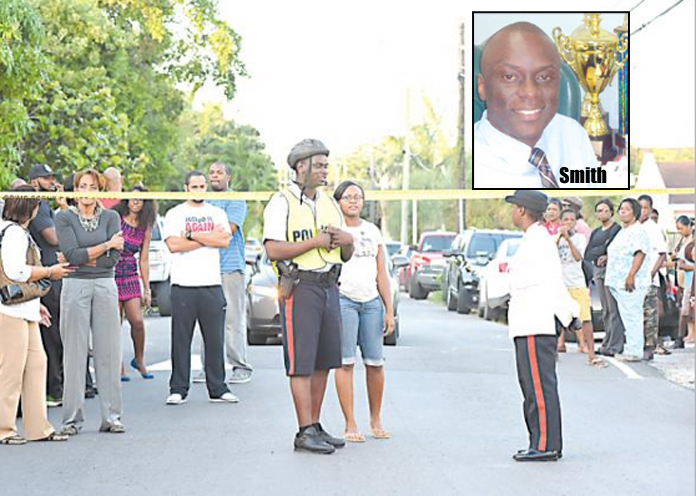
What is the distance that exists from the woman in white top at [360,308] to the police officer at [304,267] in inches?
16.3

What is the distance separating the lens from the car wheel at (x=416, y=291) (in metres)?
35.2

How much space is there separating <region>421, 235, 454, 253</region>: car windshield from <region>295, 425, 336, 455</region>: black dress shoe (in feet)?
88.1

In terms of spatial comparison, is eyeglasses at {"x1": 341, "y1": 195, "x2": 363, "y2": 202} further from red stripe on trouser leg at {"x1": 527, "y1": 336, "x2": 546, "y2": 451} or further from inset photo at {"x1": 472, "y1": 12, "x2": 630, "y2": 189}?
inset photo at {"x1": 472, "y1": 12, "x2": 630, "y2": 189}

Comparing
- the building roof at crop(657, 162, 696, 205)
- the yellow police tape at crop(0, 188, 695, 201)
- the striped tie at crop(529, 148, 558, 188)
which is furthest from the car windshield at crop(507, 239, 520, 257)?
the building roof at crop(657, 162, 696, 205)

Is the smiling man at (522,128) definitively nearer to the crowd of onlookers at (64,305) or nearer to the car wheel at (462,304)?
the crowd of onlookers at (64,305)

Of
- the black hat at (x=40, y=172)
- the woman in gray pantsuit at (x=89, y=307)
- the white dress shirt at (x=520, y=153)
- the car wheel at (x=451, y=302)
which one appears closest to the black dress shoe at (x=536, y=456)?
the woman in gray pantsuit at (x=89, y=307)

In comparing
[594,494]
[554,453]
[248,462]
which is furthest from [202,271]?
[594,494]

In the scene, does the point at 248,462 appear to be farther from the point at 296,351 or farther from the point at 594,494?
the point at 594,494

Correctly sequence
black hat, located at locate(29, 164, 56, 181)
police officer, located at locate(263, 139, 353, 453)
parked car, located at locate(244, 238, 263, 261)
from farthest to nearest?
parked car, located at locate(244, 238, 263, 261), black hat, located at locate(29, 164, 56, 181), police officer, located at locate(263, 139, 353, 453)

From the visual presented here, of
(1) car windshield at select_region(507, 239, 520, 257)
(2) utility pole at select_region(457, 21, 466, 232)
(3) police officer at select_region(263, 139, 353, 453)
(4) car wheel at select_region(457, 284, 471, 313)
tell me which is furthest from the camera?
(2) utility pole at select_region(457, 21, 466, 232)

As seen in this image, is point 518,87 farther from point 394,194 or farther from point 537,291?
point 537,291

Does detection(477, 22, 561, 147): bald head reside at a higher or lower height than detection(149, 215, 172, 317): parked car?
higher

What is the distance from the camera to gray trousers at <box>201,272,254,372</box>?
13.0 metres

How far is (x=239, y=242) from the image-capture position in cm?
1296
